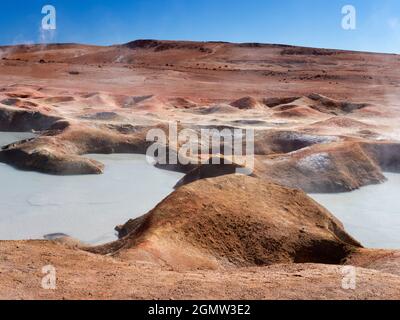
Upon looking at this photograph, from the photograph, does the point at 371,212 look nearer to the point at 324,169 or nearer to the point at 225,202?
the point at 324,169

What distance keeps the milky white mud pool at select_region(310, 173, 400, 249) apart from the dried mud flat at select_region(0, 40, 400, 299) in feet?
1.54

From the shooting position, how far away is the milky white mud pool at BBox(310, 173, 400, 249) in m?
10.6

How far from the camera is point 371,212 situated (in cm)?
1240

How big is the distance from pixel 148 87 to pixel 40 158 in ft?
89.7

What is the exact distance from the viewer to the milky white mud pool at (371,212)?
10648mm

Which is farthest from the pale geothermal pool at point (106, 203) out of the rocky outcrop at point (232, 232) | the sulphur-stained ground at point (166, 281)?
the sulphur-stained ground at point (166, 281)

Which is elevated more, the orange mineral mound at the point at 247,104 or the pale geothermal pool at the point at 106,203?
the orange mineral mound at the point at 247,104

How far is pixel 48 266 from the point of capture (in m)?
5.86

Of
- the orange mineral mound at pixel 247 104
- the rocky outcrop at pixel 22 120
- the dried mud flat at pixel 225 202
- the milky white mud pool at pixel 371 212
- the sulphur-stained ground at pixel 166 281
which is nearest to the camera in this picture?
the sulphur-stained ground at pixel 166 281

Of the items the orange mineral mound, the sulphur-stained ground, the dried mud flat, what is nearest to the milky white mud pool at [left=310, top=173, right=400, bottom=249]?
the dried mud flat

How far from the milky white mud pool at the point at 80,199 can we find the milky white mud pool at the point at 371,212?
177 inches

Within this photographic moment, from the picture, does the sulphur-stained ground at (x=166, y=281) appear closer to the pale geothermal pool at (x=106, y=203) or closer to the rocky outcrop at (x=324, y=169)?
the pale geothermal pool at (x=106, y=203)

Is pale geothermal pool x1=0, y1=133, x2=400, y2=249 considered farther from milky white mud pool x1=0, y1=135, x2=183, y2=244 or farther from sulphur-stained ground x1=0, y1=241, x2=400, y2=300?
sulphur-stained ground x1=0, y1=241, x2=400, y2=300

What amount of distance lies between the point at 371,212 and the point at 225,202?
5.13 meters
